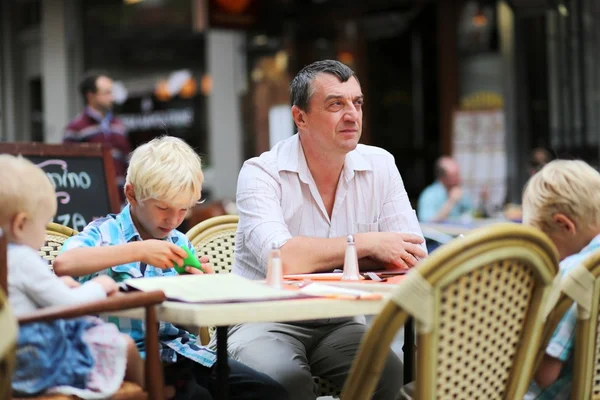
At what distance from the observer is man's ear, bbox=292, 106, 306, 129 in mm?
3416

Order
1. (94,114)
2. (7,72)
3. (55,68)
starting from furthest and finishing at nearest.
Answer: (7,72), (55,68), (94,114)

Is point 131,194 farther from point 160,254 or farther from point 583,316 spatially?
point 583,316

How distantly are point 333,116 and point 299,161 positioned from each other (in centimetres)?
21

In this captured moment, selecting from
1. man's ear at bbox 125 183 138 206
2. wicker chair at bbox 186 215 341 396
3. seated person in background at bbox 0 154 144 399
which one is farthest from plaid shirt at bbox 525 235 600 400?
wicker chair at bbox 186 215 341 396

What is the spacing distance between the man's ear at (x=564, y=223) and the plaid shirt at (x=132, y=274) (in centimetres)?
110

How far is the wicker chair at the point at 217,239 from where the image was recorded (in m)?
3.59

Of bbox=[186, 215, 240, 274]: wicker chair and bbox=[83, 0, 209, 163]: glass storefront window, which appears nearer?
bbox=[186, 215, 240, 274]: wicker chair

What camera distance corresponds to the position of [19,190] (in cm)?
215

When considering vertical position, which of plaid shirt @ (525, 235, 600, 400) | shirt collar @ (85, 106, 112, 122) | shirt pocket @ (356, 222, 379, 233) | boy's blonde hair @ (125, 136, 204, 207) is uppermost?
shirt collar @ (85, 106, 112, 122)

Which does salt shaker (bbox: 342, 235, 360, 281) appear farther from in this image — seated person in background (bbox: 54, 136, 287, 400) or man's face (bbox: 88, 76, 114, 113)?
man's face (bbox: 88, 76, 114, 113)

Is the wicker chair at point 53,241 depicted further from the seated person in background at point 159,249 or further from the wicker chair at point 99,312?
the wicker chair at point 99,312

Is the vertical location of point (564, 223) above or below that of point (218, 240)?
above

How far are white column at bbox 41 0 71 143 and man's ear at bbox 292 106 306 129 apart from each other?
921cm

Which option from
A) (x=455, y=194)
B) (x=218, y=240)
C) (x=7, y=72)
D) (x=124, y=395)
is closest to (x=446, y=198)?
(x=455, y=194)
